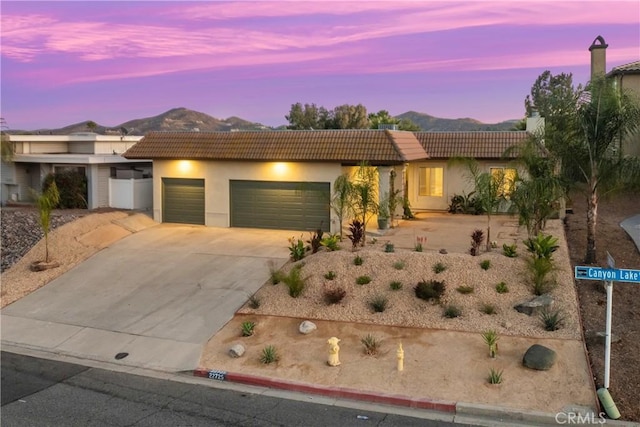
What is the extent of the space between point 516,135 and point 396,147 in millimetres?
8194

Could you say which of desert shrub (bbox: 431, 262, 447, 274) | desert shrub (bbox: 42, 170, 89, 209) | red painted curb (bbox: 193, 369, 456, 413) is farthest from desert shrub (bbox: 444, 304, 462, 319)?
desert shrub (bbox: 42, 170, 89, 209)

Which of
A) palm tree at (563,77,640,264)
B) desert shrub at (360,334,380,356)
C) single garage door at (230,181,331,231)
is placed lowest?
desert shrub at (360,334,380,356)

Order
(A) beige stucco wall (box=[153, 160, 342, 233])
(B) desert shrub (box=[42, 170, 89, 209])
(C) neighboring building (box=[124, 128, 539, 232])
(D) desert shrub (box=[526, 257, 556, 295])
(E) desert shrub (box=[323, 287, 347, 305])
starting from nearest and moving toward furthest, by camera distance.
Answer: (D) desert shrub (box=[526, 257, 556, 295]) → (E) desert shrub (box=[323, 287, 347, 305]) → (C) neighboring building (box=[124, 128, 539, 232]) → (A) beige stucco wall (box=[153, 160, 342, 233]) → (B) desert shrub (box=[42, 170, 89, 209])

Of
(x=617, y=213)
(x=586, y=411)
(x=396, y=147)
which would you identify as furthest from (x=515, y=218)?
(x=586, y=411)

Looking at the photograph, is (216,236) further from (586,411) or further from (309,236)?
(586,411)

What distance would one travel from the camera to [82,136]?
32750mm

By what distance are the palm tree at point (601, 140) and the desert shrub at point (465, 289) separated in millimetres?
3886

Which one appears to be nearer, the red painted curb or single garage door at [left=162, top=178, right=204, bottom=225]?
the red painted curb

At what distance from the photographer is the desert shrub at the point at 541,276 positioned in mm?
13766

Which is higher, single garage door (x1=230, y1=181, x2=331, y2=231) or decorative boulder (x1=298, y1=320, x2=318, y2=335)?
single garage door (x1=230, y1=181, x2=331, y2=231)

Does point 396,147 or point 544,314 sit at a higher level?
point 396,147

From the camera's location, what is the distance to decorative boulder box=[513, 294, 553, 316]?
42.6 ft

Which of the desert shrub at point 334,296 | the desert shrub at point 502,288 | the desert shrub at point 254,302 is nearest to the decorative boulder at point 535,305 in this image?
the desert shrub at point 502,288

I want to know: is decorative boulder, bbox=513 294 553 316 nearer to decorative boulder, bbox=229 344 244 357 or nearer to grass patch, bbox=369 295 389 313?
grass patch, bbox=369 295 389 313
